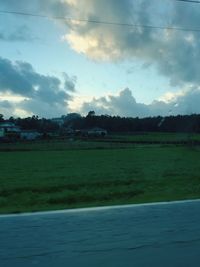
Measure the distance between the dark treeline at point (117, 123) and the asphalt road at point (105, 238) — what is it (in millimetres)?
79974

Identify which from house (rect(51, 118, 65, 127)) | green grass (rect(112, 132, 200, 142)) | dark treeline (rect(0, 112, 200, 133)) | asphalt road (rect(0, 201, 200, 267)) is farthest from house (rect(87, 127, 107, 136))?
asphalt road (rect(0, 201, 200, 267))

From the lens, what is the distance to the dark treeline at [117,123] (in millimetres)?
90688

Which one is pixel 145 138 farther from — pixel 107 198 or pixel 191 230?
pixel 191 230

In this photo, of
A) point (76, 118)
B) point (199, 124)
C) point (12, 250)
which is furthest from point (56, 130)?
point (12, 250)

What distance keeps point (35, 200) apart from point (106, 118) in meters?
118

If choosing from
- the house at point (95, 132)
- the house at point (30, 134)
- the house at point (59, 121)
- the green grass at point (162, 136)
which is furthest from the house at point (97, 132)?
the green grass at point (162, 136)

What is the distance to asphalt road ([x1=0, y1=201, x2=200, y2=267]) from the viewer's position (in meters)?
6.07

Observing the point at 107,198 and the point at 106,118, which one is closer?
the point at 107,198

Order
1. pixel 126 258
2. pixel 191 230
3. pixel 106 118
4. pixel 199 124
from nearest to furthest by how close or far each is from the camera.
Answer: pixel 126 258 < pixel 191 230 < pixel 199 124 < pixel 106 118

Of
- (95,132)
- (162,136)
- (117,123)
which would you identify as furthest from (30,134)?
(162,136)

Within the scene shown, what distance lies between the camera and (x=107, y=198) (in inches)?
606

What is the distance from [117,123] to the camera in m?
122

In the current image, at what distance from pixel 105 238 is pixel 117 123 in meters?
115

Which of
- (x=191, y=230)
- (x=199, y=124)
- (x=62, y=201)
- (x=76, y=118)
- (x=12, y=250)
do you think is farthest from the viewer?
(x=76, y=118)
